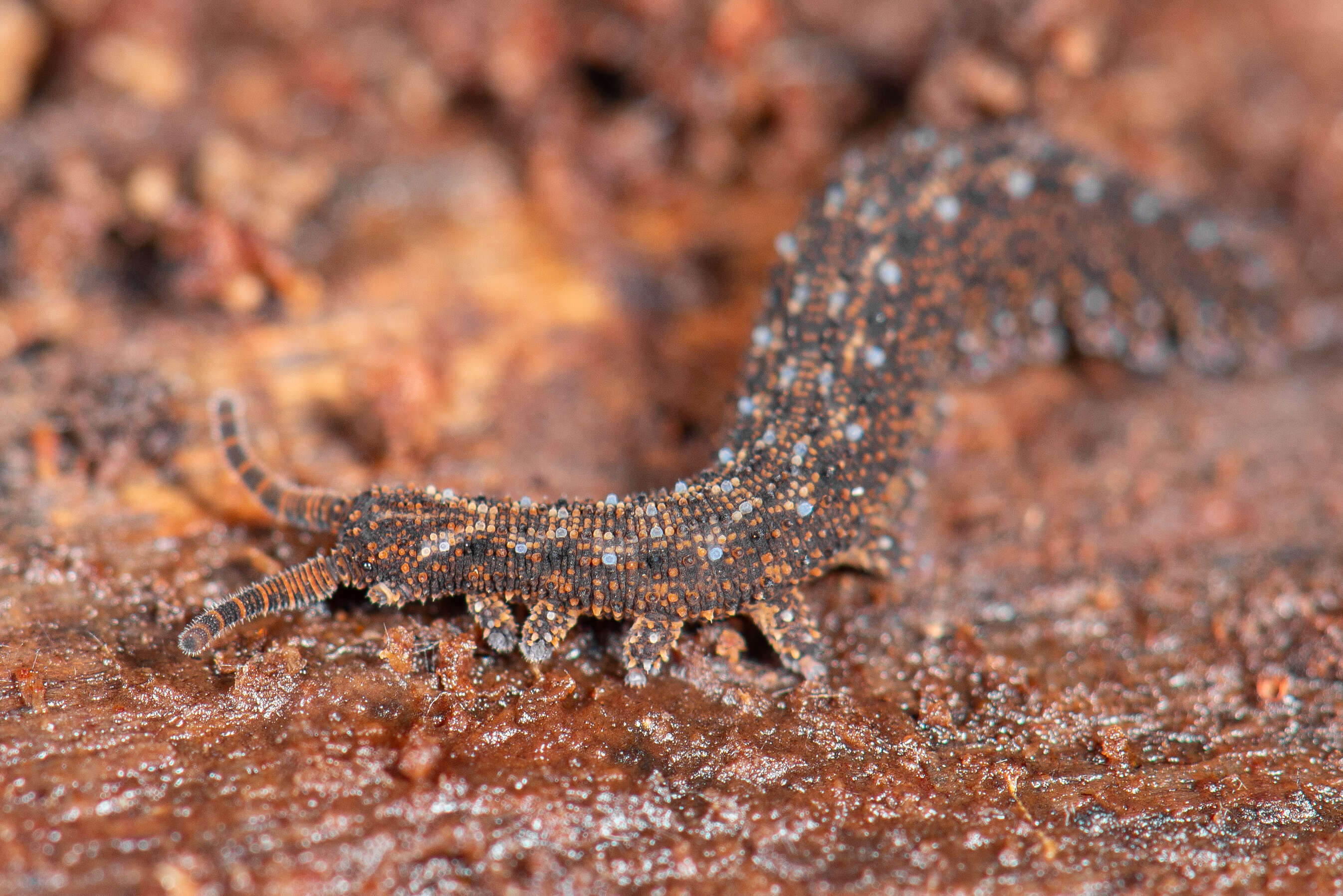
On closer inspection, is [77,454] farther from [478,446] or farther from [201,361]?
[478,446]

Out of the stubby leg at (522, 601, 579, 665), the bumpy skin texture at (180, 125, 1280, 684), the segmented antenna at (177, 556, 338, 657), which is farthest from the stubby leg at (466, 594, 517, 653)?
the segmented antenna at (177, 556, 338, 657)

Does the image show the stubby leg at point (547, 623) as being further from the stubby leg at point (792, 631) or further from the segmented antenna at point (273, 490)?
the segmented antenna at point (273, 490)

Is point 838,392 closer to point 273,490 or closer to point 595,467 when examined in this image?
point 595,467

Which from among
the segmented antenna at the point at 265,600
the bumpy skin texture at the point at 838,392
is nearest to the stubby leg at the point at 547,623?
the bumpy skin texture at the point at 838,392

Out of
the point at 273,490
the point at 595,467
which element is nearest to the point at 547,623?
the point at 595,467

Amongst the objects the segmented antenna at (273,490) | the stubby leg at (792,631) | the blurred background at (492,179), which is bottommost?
the stubby leg at (792,631)

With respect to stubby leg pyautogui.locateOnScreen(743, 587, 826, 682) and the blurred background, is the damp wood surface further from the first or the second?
stubby leg pyautogui.locateOnScreen(743, 587, 826, 682)

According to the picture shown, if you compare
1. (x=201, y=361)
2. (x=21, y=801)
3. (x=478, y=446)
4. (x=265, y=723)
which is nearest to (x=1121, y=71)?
(x=478, y=446)
